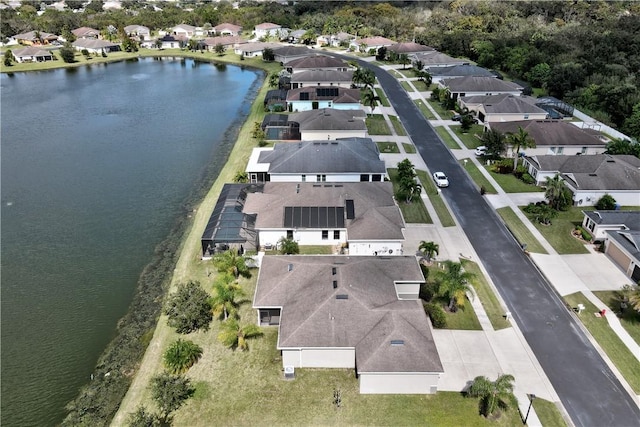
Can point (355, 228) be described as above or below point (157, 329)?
above

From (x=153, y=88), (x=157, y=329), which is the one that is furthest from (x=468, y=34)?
(x=157, y=329)

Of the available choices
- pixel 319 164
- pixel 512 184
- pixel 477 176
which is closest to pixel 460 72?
pixel 477 176

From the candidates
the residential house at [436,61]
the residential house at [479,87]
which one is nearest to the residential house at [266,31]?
the residential house at [436,61]

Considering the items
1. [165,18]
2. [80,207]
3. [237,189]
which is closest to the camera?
[237,189]

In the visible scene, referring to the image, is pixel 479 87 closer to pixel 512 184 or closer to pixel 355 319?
pixel 512 184

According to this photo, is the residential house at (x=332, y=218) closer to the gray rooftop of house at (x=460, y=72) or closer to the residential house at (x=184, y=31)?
the gray rooftop of house at (x=460, y=72)

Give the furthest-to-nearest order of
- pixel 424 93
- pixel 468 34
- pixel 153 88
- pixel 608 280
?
1. pixel 468 34
2. pixel 153 88
3. pixel 424 93
4. pixel 608 280

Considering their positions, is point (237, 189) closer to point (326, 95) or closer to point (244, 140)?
point (244, 140)
